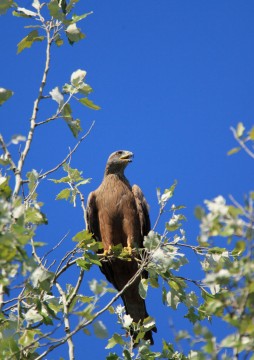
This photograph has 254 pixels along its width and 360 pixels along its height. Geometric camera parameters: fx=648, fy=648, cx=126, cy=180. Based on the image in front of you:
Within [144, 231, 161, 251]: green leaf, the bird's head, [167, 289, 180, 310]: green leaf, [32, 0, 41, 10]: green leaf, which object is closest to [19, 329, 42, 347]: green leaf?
[144, 231, 161, 251]: green leaf

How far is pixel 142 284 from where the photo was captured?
15.6ft

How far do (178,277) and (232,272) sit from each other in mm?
2204

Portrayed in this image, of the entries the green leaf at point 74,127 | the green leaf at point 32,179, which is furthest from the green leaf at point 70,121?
the green leaf at point 32,179

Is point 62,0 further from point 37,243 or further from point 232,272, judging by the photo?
point 232,272

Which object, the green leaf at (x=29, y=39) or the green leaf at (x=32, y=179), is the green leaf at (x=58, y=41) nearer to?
the green leaf at (x=29, y=39)

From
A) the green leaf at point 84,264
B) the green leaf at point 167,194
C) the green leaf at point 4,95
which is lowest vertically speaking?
the green leaf at point 84,264

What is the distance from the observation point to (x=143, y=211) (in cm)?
741

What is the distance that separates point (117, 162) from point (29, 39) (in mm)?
3677

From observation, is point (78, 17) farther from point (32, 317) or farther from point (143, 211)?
point (143, 211)

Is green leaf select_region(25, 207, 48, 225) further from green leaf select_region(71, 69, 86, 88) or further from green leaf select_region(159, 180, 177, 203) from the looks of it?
green leaf select_region(159, 180, 177, 203)

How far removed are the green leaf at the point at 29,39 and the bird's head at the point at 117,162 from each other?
365 centimetres

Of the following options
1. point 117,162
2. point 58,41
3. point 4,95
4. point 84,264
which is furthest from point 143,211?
point 4,95

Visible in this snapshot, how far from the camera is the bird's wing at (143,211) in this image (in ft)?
24.2

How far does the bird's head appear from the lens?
8.15 meters
